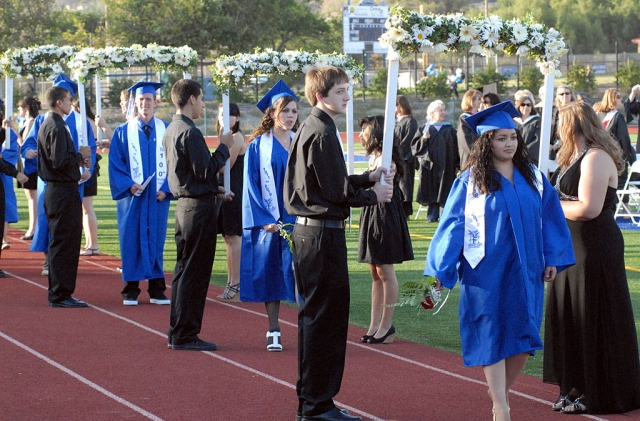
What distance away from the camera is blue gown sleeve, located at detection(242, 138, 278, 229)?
746 cm

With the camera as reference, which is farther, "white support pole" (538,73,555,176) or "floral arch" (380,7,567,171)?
"white support pole" (538,73,555,176)

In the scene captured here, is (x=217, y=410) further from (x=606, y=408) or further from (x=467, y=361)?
(x=606, y=408)

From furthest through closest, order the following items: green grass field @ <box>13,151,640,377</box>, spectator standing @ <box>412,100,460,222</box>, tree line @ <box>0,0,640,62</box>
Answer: tree line @ <box>0,0,640,62</box> → spectator standing @ <box>412,100,460,222</box> → green grass field @ <box>13,151,640,377</box>

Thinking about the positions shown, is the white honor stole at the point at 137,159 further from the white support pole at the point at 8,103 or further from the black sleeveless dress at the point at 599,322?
the black sleeveless dress at the point at 599,322

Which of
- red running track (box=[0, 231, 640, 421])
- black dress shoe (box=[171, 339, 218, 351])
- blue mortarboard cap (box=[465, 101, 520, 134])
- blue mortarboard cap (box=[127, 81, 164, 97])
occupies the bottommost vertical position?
red running track (box=[0, 231, 640, 421])

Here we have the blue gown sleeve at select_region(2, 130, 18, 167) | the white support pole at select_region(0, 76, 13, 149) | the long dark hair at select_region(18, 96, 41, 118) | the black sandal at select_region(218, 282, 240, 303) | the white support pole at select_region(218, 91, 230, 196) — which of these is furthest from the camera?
the blue gown sleeve at select_region(2, 130, 18, 167)

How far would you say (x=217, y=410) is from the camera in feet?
19.6

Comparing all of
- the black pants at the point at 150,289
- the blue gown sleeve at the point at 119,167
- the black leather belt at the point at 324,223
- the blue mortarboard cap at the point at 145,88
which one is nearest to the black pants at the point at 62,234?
the blue gown sleeve at the point at 119,167

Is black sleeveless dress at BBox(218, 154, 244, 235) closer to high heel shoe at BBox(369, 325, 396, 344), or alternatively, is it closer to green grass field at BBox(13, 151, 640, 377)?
green grass field at BBox(13, 151, 640, 377)

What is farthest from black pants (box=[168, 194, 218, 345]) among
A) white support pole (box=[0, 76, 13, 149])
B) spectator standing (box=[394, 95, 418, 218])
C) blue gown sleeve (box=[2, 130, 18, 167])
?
spectator standing (box=[394, 95, 418, 218])

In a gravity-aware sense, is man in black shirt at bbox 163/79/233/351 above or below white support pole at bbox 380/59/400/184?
below

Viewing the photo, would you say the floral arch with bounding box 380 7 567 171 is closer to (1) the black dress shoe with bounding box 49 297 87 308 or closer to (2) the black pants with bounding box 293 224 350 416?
(2) the black pants with bounding box 293 224 350 416

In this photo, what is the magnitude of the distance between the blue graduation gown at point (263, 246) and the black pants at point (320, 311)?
1877mm

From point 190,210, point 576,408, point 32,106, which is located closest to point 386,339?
point 190,210
